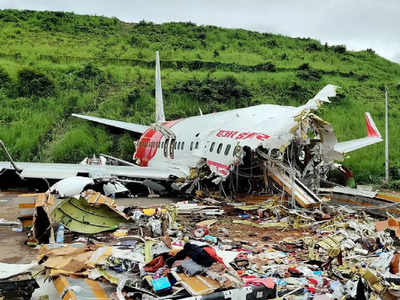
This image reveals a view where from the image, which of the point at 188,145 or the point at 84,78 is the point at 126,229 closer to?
the point at 188,145

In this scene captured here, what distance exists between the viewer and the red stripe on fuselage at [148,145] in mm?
20314

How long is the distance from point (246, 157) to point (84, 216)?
685 centimetres

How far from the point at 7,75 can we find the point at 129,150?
14.4 metres

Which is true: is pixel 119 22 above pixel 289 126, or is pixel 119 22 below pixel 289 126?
above

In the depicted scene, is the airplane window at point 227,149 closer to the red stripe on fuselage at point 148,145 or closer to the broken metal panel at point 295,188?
the broken metal panel at point 295,188

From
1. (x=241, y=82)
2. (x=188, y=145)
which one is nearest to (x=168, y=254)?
(x=188, y=145)

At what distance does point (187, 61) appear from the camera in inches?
1702

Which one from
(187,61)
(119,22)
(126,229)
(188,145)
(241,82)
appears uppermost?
(119,22)

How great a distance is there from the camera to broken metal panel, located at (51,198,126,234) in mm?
9398

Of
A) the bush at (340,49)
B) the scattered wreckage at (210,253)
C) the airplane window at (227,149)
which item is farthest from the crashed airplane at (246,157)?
the bush at (340,49)

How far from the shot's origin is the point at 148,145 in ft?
69.6

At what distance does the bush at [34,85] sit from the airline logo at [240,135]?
22.9 meters

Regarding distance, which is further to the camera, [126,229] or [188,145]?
[188,145]

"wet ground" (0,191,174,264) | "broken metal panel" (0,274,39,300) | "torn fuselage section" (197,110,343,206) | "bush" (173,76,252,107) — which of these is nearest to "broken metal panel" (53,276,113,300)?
"broken metal panel" (0,274,39,300)
